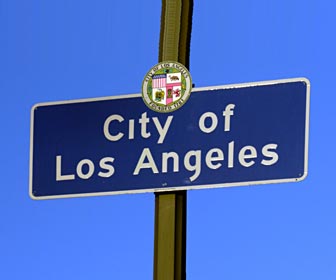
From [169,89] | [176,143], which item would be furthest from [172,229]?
[169,89]

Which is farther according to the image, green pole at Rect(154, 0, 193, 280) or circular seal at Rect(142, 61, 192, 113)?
circular seal at Rect(142, 61, 192, 113)

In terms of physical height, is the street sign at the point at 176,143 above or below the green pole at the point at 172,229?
above

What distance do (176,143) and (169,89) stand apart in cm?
22

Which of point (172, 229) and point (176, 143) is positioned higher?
point (176, 143)

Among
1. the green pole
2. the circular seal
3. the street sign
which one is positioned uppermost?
the circular seal

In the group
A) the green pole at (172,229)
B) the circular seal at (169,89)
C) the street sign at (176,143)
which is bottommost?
the green pole at (172,229)

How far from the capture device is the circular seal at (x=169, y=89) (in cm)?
598

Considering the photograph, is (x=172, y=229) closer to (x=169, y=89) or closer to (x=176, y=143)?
(x=176, y=143)

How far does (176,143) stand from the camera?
5.95 metres

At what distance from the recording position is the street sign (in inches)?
229

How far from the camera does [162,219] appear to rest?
5.84 meters

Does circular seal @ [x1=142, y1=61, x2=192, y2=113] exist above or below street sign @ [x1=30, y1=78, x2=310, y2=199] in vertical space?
above

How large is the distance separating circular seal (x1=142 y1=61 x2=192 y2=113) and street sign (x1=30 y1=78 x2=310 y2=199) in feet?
0.08

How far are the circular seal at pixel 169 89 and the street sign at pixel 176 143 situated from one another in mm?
25
